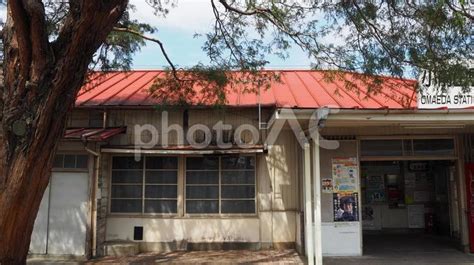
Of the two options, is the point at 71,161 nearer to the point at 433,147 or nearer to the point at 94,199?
the point at 94,199

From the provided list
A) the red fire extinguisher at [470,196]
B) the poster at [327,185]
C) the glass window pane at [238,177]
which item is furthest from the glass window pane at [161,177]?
the red fire extinguisher at [470,196]

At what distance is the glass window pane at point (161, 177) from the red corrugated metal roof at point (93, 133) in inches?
50.6

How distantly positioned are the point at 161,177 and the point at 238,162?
6.36ft

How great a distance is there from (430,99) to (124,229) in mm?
7638

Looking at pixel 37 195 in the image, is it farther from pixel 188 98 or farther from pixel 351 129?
pixel 351 129

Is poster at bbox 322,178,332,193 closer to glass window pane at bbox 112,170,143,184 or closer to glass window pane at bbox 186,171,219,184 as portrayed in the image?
glass window pane at bbox 186,171,219,184

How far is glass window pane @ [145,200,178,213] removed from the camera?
12461mm

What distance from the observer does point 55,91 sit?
21.5ft

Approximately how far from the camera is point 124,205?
41.0ft

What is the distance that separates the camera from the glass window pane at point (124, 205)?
40.9 feet

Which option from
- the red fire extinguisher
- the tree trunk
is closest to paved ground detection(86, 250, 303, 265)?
the red fire extinguisher

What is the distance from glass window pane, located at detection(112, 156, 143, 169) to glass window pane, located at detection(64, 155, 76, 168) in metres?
1.06

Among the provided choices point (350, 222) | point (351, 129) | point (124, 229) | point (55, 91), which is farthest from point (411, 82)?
point (124, 229)

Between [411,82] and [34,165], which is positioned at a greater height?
[411,82]
